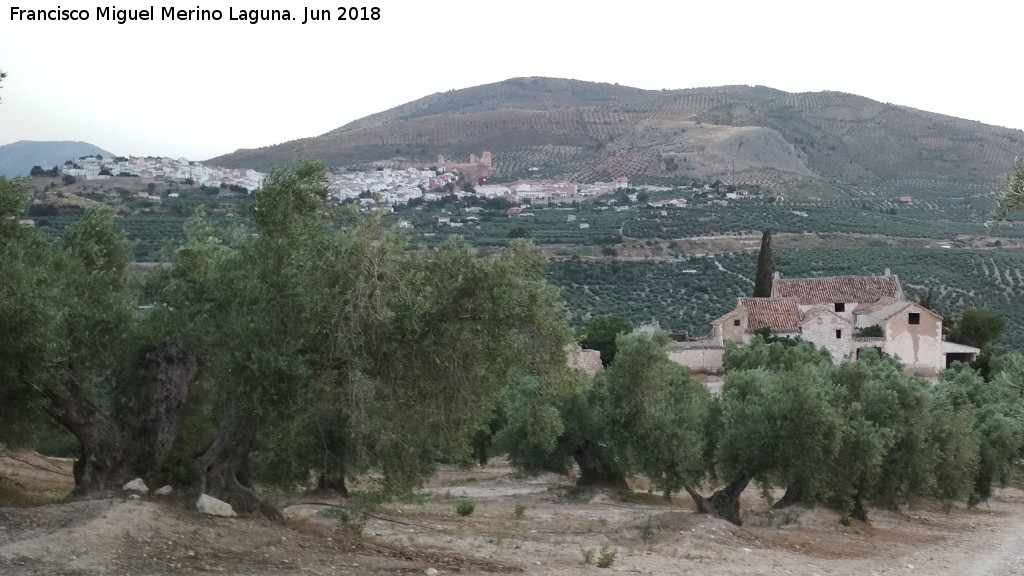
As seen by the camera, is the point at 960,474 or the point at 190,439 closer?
the point at 190,439

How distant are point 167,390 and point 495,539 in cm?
572

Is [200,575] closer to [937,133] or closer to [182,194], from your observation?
[182,194]

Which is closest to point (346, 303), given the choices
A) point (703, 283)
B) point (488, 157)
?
point (703, 283)

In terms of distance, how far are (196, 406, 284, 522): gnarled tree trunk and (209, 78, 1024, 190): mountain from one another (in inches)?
4258

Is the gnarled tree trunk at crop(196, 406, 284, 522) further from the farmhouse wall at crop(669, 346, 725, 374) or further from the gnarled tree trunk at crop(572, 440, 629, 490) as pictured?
the farmhouse wall at crop(669, 346, 725, 374)

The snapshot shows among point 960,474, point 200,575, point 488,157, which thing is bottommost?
point 960,474

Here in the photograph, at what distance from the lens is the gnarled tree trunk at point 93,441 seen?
15.3 metres

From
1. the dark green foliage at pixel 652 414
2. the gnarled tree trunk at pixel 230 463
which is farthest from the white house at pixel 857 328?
the gnarled tree trunk at pixel 230 463

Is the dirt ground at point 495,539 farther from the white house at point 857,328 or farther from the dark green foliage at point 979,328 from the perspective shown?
the dark green foliage at point 979,328

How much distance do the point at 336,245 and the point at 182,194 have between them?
8563 cm

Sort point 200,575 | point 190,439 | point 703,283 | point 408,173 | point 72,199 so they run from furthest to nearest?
point 408,173 < point 72,199 < point 703,283 < point 190,439 < point 200,575

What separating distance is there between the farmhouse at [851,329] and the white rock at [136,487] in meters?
35.2

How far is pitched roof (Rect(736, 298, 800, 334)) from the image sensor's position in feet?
167

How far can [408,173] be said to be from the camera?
14050cm
